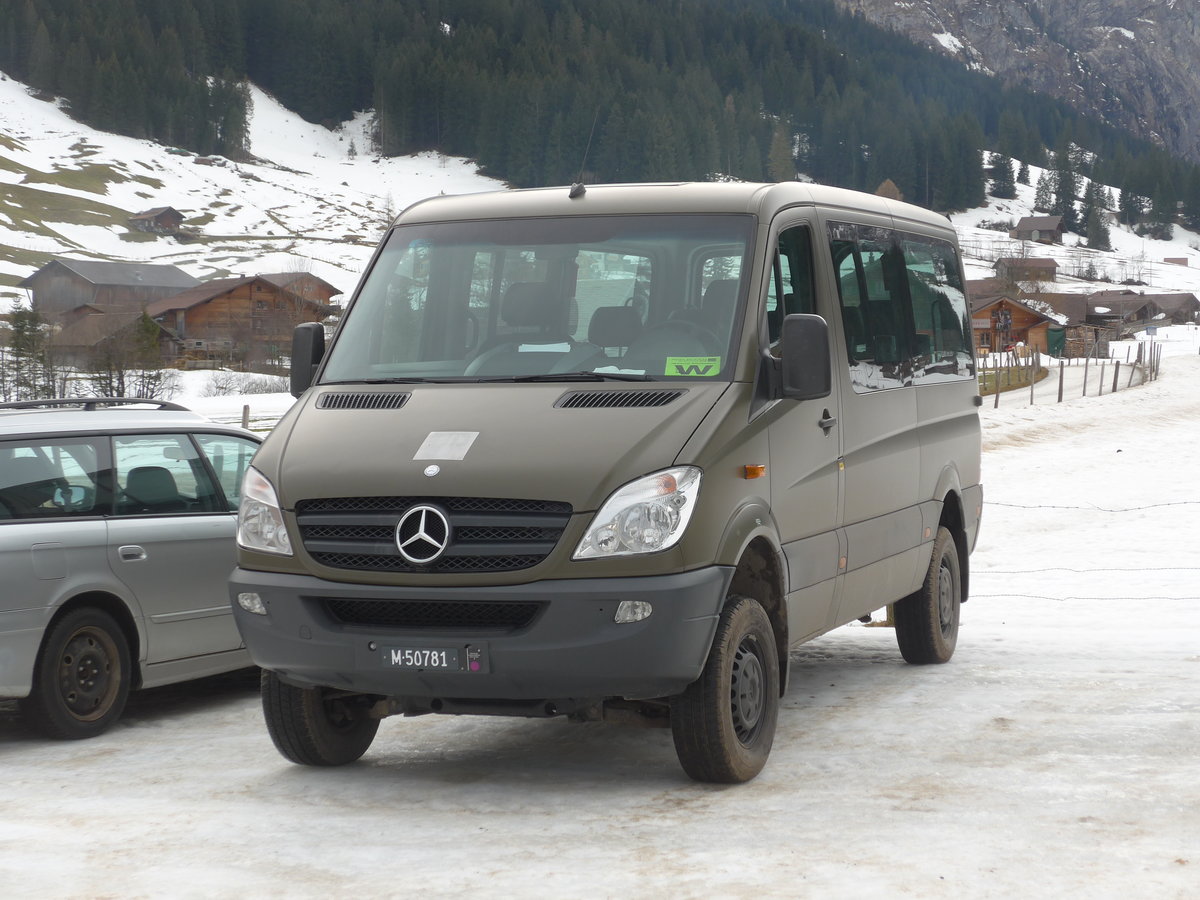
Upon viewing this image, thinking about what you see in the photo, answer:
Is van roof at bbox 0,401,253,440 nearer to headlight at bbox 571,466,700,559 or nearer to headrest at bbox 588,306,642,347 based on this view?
headrest at bbox 588,306,642,347

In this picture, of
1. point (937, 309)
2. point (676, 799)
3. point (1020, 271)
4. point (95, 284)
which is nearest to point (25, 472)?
point (676, 799)

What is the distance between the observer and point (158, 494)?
27.1ft

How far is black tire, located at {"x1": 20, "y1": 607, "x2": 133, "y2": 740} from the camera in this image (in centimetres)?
732

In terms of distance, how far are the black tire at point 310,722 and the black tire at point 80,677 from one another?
4.83 ft

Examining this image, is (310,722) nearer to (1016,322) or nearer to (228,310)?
(228,310)

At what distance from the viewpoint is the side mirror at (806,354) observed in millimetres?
6066

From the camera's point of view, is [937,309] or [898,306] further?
[937,309]

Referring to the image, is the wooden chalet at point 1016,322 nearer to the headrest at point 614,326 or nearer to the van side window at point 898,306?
the van side window at point 898,306

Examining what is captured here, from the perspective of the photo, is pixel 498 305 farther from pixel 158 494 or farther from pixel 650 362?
pixel 158 494

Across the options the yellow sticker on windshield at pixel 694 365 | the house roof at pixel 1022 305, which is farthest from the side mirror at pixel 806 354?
the house roof at pixel 1022 305

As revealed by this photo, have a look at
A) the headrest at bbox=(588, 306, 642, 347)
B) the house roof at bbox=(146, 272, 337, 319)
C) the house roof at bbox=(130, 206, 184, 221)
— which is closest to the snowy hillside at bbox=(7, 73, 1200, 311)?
the house roof at bbox=(130, 206, 184, 221)

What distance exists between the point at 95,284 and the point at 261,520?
415 feet

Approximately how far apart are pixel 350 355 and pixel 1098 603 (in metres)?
7.83

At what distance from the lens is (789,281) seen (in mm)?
6773
